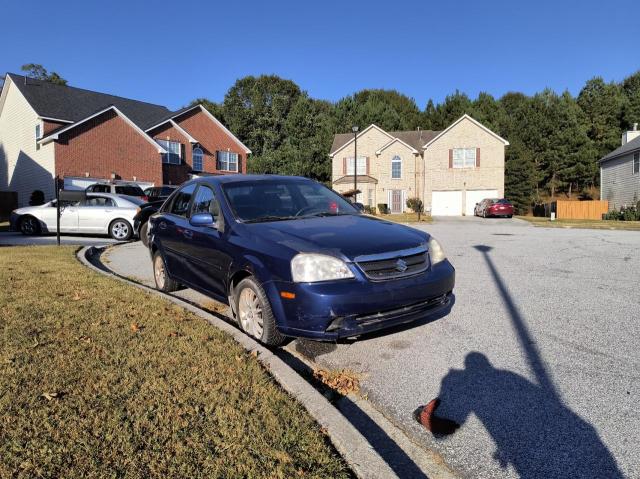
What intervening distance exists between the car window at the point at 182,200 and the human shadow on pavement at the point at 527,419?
392 cm

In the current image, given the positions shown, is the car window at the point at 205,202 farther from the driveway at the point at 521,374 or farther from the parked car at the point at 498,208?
the parked car at the point at 498,208

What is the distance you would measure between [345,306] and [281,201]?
1960 mm

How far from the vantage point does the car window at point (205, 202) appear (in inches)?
210

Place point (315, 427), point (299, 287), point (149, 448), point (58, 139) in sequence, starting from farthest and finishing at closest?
1. point (58, 139)
2. point (299, 287)
3. point (315, 427)
4. point (149, 448)

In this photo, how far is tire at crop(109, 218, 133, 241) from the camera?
48.4 feet

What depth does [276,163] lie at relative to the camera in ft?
170

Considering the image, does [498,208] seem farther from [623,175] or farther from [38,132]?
[38,132]

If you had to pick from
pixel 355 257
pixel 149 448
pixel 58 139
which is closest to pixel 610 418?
pixel 355 257

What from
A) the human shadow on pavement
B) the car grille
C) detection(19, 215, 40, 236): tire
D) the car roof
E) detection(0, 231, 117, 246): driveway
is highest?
the car roof

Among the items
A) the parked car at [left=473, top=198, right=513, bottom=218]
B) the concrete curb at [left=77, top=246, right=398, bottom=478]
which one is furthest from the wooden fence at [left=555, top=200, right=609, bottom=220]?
the concrete curb at [left=77, top=246, right=398, bottom=478]

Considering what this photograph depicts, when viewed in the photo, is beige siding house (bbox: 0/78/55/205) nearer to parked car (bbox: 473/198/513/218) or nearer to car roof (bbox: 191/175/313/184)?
car roof (bbox: 191/175/313/184)

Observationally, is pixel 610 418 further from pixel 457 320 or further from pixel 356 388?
pixel 457 320

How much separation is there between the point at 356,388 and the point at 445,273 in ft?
4.88

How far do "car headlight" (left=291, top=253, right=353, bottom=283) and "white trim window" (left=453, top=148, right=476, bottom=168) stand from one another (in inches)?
1463
